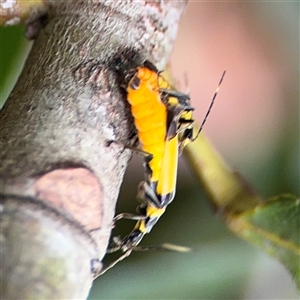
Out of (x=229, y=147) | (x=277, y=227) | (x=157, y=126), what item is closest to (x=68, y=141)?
(x=157, y=126)

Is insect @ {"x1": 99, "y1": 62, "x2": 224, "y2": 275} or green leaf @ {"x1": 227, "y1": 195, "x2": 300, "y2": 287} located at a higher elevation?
insect @ {"x1": 99, "y1": 62, "x2": 224, "y2": 275}

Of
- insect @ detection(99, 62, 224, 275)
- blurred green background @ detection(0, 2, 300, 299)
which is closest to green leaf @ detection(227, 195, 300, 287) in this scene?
insect @ detection(99, 62, 224, 275)

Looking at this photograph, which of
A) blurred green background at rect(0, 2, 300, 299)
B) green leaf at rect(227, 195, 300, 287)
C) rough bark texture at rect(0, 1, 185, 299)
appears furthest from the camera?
blurred green background at rect(0, 2, 300, 299)

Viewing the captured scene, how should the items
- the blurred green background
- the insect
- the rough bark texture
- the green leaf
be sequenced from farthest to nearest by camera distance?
the blurred green background → the green leaf → the insect → the rough bark texture

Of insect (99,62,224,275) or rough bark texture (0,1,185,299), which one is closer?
rough bark texture (0,1,185,299)

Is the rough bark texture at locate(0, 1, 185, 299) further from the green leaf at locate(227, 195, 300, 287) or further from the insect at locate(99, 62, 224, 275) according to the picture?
the green leaf at locate(227, 195, 300, 287)

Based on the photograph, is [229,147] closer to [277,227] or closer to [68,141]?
[277,227]

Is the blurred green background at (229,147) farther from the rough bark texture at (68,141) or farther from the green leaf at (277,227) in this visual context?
the rough bark texture at (68,141)
